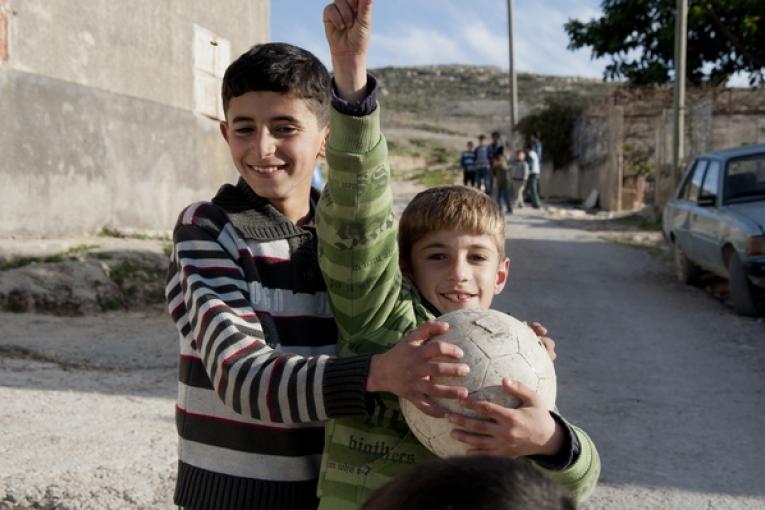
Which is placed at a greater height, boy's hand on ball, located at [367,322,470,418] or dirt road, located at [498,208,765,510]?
boy's hand on ball, located at [367,322,470,418]

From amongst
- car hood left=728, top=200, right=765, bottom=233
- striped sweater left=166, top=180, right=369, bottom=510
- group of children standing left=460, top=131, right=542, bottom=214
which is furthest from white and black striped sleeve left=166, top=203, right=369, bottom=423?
group of children standing left=460, top=131, right=542, bottom=214

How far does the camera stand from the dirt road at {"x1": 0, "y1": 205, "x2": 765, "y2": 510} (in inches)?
155

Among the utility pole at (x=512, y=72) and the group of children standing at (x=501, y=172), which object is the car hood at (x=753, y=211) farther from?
the utility pole at (x=512, y=72)

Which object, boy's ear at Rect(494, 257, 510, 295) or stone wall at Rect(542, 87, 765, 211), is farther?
stone wall at Rect(542, 87, 765, 211)

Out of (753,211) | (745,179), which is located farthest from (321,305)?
(745,179)

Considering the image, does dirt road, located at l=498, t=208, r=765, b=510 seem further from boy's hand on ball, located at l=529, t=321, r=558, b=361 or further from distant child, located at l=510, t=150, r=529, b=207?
distant child, located at l=510, t=150, r=529, b=207

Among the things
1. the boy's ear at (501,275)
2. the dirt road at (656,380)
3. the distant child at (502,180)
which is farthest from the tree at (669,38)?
the boy's ear at (501,275)

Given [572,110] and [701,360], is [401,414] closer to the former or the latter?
[701,360]

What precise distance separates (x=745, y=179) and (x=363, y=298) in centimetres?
882

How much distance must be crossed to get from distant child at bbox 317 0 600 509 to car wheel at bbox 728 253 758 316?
7.37 metres

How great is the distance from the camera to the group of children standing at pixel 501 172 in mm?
21125

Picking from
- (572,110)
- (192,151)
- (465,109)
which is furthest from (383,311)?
(465,109)

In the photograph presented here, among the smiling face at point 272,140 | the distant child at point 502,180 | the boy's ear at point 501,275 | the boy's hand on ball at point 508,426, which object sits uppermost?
the distant child at point 502,180

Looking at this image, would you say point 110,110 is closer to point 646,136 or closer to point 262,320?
point 262,320
